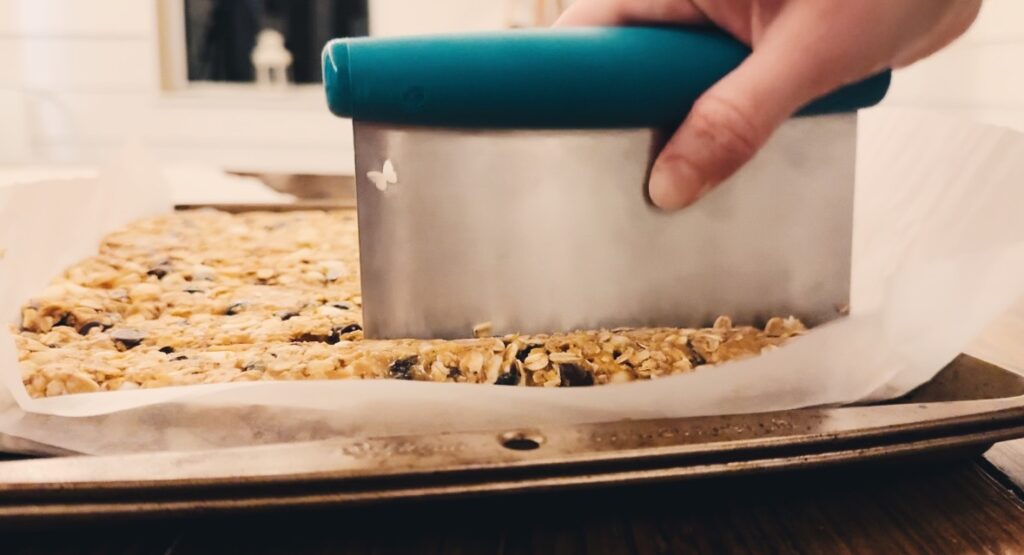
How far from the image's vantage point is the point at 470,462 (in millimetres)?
288

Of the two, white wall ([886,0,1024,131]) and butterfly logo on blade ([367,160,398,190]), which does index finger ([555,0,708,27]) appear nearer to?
butterfly logo on blade ([367,160,398,190])

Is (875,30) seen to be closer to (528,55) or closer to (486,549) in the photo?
(528,55)

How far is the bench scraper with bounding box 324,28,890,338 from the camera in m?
0.40

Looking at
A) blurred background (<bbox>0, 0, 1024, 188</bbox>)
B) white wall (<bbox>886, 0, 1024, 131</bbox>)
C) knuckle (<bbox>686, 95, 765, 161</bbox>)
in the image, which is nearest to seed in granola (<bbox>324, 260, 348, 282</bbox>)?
knuckle (<bbox>686, 95, 765, 161</bbox>)

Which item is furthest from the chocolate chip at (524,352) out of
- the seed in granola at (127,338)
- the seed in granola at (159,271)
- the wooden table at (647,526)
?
the seed in granola at (159,271)

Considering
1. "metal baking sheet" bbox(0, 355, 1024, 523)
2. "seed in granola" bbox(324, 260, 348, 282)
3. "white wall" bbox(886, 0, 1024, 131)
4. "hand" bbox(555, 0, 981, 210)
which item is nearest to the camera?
"metal baking sheet" bbox(0, 355, 1024, 523)

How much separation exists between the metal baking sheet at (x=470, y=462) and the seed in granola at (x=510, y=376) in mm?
99

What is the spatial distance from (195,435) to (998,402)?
350 millimetres

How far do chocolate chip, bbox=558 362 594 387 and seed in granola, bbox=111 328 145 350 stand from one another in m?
0.27

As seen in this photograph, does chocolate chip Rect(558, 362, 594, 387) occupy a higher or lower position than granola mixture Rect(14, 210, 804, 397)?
lower

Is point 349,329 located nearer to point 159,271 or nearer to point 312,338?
point 312,338

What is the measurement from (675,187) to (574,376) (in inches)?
4.7

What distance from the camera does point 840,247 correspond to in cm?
50

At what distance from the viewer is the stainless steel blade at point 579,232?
1.45 ft
